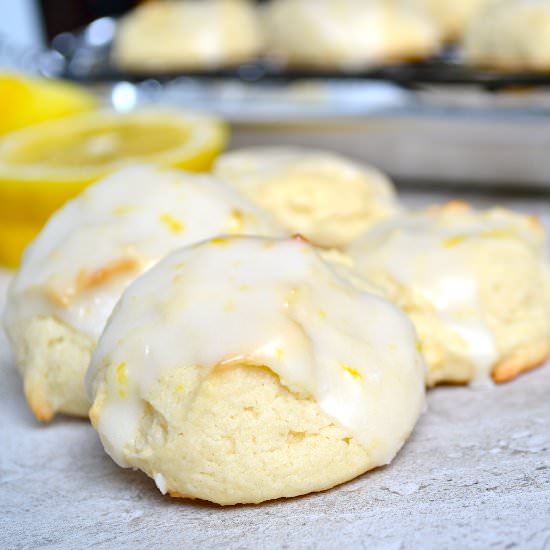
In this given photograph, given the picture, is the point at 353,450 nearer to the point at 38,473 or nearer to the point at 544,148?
the point at 38,473

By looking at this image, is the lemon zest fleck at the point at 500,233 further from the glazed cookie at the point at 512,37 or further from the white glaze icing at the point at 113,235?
the glazed cookie at the point at 512,37

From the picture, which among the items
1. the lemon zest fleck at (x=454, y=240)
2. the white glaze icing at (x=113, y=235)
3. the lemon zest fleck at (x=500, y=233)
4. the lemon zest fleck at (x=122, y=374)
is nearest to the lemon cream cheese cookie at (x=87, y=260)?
the white glaze icing at (x=113, y=235)

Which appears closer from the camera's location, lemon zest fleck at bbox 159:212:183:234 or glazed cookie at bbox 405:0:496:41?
lemon zest fleck at bbox 159:212:183:234

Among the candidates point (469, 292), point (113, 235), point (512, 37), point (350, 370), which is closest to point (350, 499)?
point (350, 370)

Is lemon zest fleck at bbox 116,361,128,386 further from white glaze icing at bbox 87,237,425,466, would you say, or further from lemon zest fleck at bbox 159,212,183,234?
lemon zest fleck at bbox 159,212,183,234

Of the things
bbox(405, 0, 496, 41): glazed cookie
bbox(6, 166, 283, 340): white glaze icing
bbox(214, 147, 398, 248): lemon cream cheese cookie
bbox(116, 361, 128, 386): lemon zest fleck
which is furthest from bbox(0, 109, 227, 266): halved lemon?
bbox(405, 0, 496, 41): glazed cookie
